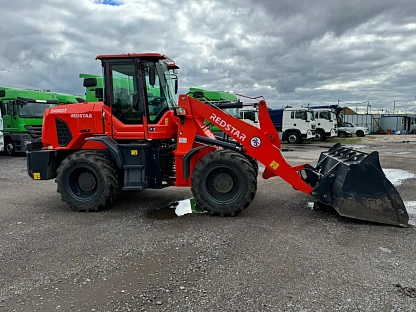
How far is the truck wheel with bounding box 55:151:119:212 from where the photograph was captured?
246 inches

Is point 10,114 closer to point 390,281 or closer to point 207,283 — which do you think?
point 207,283

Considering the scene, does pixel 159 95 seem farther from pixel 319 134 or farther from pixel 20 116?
pixel 319 134

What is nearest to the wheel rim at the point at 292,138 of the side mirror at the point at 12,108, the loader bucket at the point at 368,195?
the side mirror at the point at 12,108

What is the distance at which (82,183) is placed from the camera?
6461mm

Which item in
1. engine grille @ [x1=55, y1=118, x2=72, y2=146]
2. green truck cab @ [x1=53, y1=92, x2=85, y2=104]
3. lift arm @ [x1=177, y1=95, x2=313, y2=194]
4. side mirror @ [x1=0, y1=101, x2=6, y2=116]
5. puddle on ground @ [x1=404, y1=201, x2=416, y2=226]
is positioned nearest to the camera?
puddle on ground @ [x1=404, y1=201, x2=416, y2=226]

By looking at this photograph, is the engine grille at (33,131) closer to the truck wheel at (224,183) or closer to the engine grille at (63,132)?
the engine grille at (63,132)

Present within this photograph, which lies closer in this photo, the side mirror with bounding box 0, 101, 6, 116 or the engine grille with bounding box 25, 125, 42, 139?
the engine grille with bounding box 25, 125, 42, 139

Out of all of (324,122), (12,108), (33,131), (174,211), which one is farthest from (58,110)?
(324,122)

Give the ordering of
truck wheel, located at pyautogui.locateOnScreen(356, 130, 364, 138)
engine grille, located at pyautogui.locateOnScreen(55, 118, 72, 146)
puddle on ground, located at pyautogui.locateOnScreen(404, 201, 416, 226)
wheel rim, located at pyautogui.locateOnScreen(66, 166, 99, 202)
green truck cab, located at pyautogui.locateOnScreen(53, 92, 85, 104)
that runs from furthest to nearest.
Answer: truck wheel, located at pyautogui.locateOnScreen(356, 130, 364, 138)
green truck cab, located at pyautogui.locateOnScreen(53, 92, 85, 104)
engine grille, located at pyautogui.locateOnScreen(55, 118, 72, 146)
wheel rim, located at pyautogui.locateOnScreen(66, 166, 99, 202)
puddle on ground, located at pyautogui.locateOnScreen(404, 201, 416, 226)

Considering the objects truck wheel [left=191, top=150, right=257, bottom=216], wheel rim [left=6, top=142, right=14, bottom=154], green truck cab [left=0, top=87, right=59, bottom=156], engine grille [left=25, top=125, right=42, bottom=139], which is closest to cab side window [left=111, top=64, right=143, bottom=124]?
truck wheel [left=191, top=150, right=257, bottom=216]

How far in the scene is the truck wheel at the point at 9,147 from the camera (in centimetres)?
1575

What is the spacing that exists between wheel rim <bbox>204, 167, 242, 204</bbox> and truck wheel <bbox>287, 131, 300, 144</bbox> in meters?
18.9

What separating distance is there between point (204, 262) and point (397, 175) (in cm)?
807

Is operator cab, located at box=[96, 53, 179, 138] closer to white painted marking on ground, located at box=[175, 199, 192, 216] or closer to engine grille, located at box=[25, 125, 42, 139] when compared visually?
white painted marking on ground, located at box=[175, 199, 192, 216]
